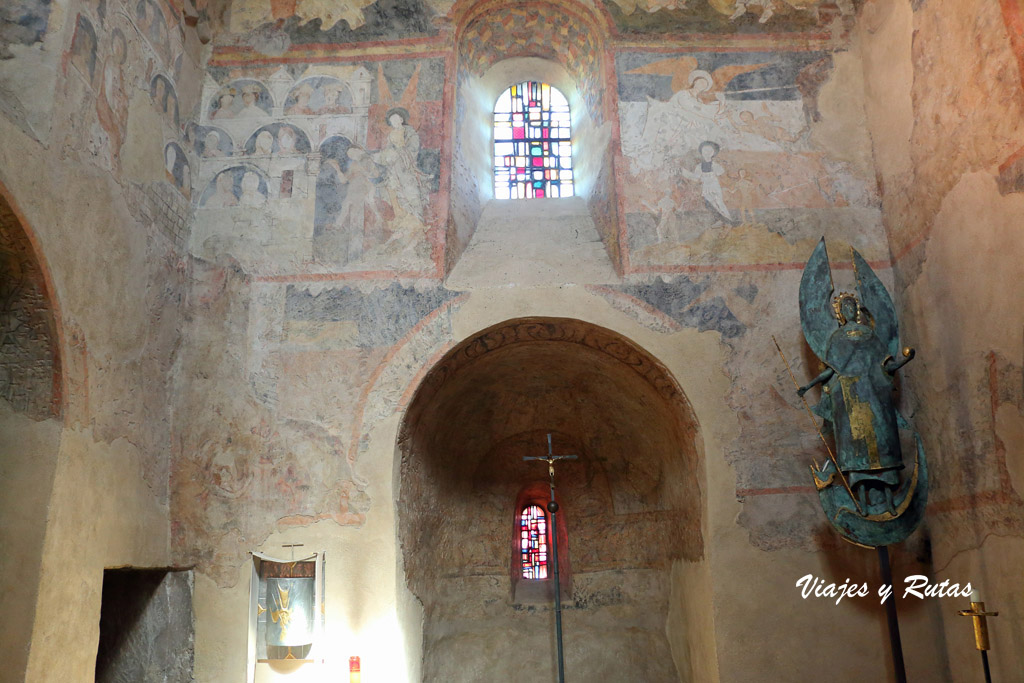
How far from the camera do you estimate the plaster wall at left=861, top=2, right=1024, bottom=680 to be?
19.3 ft

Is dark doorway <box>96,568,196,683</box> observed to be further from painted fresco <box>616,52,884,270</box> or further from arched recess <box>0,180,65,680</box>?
painted fresco <box>616,52,884,270</box>

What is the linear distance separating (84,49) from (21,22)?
1.67ft

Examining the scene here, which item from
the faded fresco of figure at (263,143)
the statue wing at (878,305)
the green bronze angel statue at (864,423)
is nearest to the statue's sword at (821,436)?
the green bronze angel statue at (864,423)

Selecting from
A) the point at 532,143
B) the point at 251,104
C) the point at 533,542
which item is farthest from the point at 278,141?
the point at 533,542

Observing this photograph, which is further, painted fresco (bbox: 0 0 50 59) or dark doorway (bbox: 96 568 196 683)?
dark doorway (bbox: 96 568 196 683)

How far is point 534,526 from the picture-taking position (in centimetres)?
993

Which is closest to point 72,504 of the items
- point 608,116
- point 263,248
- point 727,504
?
point 263,248

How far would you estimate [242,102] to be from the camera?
8406mm

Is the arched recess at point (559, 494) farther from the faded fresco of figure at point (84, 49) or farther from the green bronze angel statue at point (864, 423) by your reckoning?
the faded fresco of figure at point (84, 49)

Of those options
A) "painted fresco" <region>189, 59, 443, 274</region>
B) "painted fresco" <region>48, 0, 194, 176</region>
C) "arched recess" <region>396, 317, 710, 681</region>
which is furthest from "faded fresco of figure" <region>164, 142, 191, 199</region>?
"arched recess" <region>396, 317, 710, 681</region>

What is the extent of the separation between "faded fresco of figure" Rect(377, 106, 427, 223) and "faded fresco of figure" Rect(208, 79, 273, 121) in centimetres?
133

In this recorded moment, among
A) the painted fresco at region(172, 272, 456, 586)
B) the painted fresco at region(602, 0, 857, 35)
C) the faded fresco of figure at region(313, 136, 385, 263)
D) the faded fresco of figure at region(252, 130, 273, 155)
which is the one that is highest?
the painted fresco at region(602, 0, 857, 35)

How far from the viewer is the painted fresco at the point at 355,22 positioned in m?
8.55

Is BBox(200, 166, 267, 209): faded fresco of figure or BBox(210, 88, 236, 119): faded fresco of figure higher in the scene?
BBox(210, 88, 236, 119): faded fresco of figure
